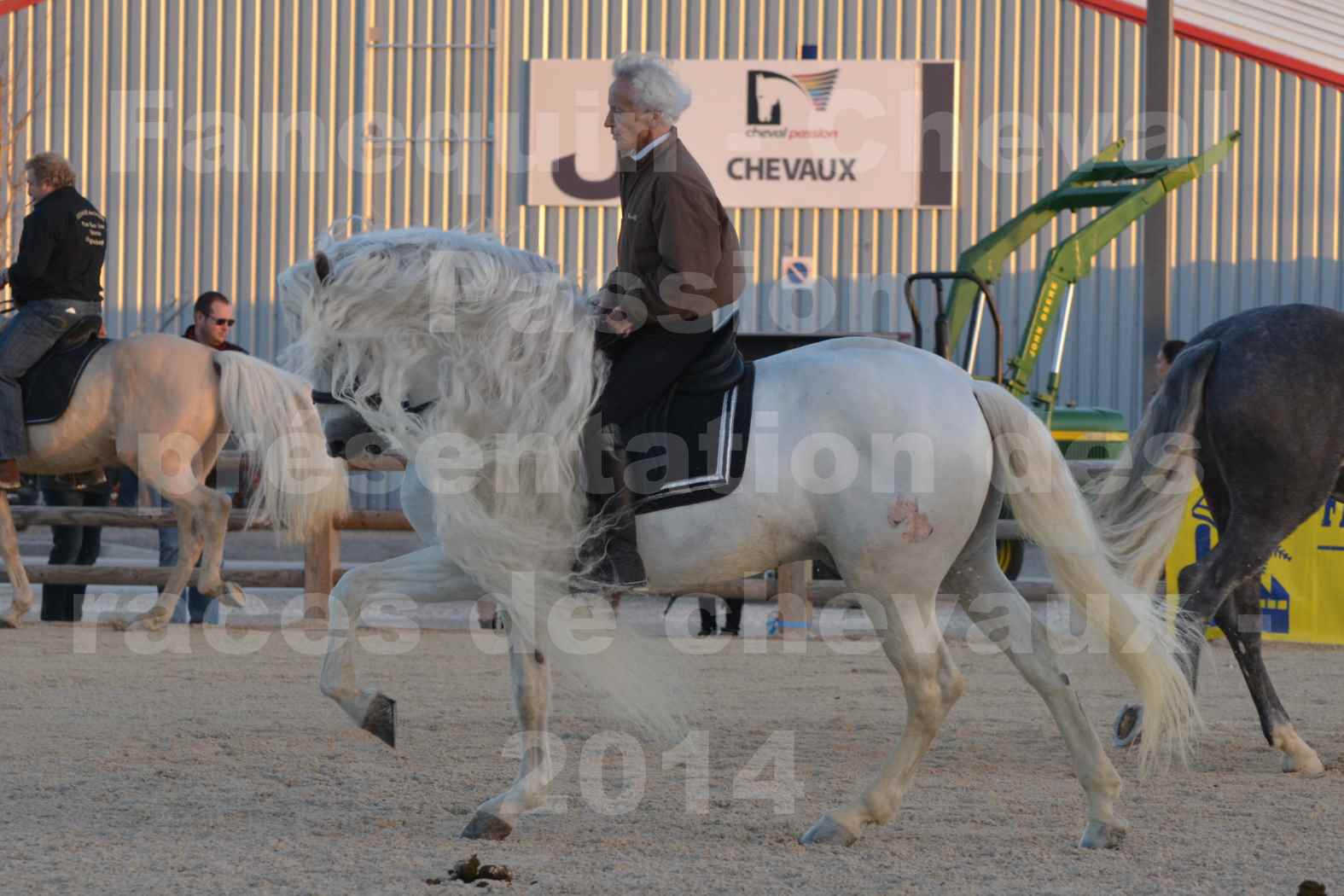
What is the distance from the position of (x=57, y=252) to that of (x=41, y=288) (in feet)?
0.73

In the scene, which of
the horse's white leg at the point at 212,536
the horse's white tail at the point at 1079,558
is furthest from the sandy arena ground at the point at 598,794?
the horse's white leg at the point at 212,536

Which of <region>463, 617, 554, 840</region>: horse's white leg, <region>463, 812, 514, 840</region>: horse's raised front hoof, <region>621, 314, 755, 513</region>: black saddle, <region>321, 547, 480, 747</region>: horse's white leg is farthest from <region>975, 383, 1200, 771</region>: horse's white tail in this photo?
<region>463, 812, 514, 840</region>: horse's raised front hoof

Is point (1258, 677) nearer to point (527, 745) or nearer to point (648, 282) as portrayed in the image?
point (527, 745)

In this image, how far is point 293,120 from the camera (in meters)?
20.0

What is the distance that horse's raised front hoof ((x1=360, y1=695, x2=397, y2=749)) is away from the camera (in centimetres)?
481

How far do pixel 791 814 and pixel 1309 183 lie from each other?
16694 mm

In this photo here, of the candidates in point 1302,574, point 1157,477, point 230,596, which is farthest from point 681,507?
point 1302,574

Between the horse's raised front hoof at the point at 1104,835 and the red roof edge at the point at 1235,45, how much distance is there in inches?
641

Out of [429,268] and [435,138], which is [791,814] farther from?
[435,138]

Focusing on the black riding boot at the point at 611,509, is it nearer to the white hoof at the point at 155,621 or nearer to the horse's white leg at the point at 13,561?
the white hoof at the point at 155,621

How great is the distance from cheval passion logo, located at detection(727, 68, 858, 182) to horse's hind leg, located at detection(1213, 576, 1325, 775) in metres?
13.3

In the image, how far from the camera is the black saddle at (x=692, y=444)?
4770 millimetres

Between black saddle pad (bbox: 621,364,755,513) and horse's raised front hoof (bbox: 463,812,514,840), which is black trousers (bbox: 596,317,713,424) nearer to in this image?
black saddle pad (bbox: 621,364,755,513)

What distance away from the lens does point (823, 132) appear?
19.4 metres
